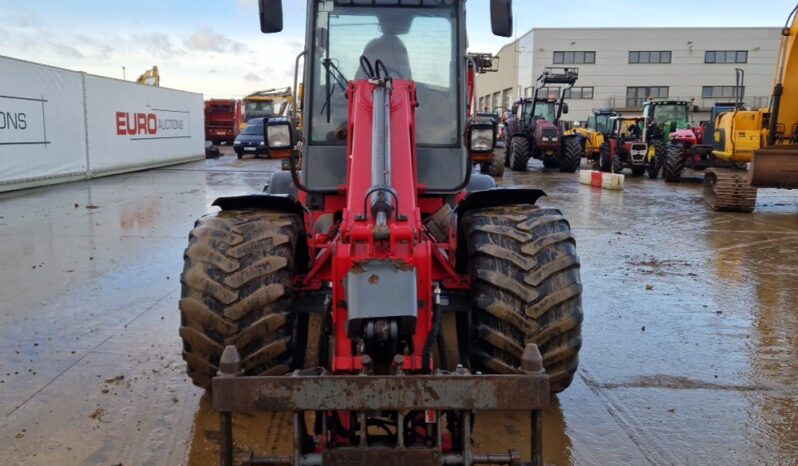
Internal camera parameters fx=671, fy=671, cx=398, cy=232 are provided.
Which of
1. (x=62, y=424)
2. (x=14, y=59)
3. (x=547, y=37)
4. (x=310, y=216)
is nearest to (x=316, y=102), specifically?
(x=310, y=216)

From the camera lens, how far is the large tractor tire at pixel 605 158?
23.2 meters

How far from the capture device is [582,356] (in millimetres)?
5043

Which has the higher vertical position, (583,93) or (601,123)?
(583,93)

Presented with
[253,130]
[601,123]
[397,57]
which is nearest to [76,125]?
[253,130]

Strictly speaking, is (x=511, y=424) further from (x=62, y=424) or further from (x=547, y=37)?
(x=547, y=37)

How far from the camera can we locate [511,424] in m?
3.85

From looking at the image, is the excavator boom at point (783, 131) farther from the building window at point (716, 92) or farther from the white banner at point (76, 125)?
the building window at point (716, 92)

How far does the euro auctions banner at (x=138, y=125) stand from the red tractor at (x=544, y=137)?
41.4 feet

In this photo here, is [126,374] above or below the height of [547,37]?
below

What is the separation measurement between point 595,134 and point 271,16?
2357 cm

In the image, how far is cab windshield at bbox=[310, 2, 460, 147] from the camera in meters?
4.70

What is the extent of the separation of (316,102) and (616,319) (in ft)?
10.8

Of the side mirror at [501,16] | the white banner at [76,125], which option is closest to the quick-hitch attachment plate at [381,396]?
the side mirror at [501,16]

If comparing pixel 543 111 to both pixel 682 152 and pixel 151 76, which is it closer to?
pixel 682 152
